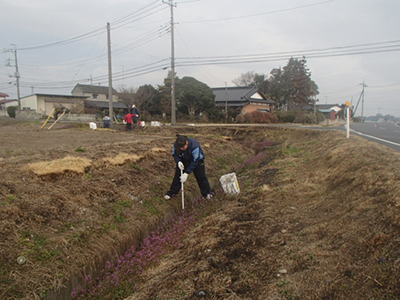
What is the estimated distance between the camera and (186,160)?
6.79 metres

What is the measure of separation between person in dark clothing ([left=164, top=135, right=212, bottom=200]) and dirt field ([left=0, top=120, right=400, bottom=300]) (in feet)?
1.71

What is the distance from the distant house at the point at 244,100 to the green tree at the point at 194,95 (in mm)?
4496

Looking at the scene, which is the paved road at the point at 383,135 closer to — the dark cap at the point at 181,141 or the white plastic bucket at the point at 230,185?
the white plastic bucket at the point at 230,185

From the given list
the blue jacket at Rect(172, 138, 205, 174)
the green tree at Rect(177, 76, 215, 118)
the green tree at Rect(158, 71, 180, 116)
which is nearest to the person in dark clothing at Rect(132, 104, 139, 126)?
the blue jacket at Rect(172, 138, 205, 174)

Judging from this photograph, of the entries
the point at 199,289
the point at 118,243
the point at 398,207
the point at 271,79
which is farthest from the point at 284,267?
the point at 271,79

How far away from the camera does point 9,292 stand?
3391 millimetres

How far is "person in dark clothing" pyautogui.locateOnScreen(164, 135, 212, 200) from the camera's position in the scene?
254 inches

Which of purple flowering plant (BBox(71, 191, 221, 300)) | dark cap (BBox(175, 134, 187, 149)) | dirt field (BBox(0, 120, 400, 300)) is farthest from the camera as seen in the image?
dark cap (BBox(175, 134, 187, 149))

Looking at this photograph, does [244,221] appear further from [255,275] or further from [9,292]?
[9,292]

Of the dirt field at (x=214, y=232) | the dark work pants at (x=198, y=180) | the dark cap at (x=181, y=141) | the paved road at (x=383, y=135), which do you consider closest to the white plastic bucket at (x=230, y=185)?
the dirt field at (x=214, y=232)

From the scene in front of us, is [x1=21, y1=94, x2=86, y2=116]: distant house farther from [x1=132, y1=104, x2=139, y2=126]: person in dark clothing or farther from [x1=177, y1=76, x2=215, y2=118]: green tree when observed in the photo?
[x1=132, y1=104, x2=139, y2=126]: person in dark clothing

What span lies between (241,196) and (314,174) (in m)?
2.04

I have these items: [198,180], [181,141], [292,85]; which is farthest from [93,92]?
[181,141]

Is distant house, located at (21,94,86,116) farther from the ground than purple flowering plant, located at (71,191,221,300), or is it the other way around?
distant house, located at (21,94,86,116)
